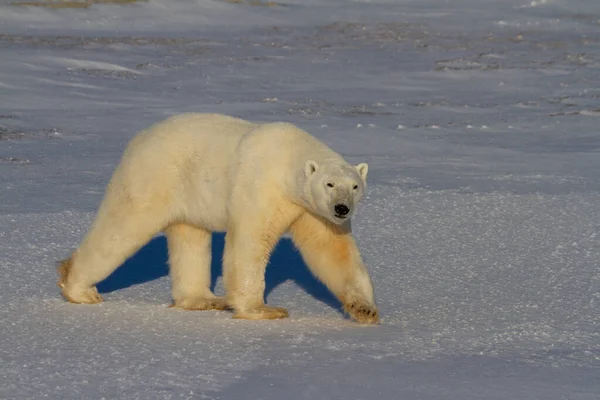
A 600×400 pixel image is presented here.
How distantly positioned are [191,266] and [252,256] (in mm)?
546

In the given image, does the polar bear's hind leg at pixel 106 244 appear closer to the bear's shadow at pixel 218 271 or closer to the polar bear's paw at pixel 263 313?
the bear's shadow at pixel 218 271

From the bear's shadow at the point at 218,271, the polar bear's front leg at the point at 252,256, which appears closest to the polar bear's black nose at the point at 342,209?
the polar bear's front leg at the point at 252,256

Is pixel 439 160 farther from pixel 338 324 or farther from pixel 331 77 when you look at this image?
pixel 331 77

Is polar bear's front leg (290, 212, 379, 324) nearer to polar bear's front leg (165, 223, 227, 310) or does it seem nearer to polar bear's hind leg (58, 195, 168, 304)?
polar bear's front leg (165, 223, 227, 310)

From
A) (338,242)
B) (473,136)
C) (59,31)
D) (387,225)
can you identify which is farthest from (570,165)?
(59,31)

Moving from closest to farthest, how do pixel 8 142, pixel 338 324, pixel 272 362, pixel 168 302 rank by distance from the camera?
1. pixel 272 362
2. pixel 338 324
3. pixel 168 302
4. pixel 8 142

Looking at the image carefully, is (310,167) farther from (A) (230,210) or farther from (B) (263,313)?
(B) (263,313)

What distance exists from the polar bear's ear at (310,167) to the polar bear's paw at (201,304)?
0.74 meters

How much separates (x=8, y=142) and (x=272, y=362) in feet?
16.7

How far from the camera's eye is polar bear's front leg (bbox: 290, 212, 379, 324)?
14.4ft

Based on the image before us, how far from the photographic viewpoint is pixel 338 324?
4.33 metres

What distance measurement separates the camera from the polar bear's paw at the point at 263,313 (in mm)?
4383

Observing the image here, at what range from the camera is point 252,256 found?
439 cm

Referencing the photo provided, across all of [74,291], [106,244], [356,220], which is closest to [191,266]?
[106,244]
